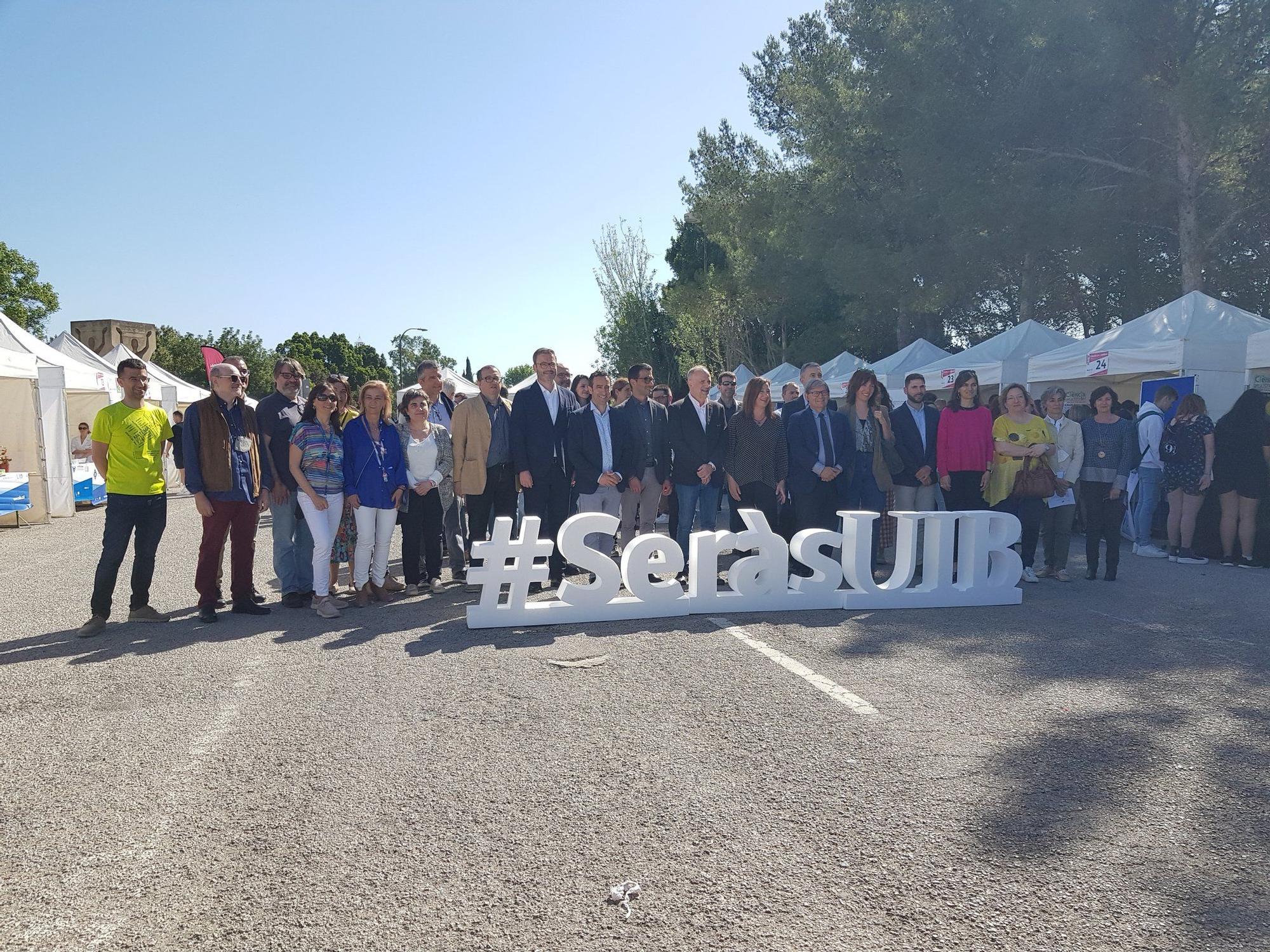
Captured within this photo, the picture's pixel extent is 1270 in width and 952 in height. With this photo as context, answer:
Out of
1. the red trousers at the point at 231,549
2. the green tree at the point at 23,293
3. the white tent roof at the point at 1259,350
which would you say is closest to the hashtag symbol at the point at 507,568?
the red trousers at the point at 231,549

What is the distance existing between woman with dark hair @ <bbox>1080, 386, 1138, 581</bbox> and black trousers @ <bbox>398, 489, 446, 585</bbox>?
6222 millimetres

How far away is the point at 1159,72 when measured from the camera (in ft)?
54.9

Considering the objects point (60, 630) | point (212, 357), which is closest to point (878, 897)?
point (60, 630)

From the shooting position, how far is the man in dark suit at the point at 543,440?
756 cm

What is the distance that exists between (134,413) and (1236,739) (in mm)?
7109

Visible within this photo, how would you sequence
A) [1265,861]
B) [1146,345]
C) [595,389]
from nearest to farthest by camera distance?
[1265,861] < [595,389] < [1146,345]

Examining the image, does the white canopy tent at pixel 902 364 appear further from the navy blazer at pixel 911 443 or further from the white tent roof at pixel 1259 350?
the navy blazer at pixel 911 443

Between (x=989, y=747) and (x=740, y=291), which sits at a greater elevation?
(x=740, y=291)

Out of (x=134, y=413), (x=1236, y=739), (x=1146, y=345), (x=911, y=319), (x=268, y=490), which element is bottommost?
(x=1236, y=739)

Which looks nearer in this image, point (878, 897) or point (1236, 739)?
point (878, 897)

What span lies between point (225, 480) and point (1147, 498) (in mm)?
9953

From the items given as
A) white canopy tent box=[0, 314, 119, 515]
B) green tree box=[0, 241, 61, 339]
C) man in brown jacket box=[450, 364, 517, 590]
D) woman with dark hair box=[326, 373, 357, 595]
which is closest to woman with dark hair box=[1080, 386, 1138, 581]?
man in brown jacket box=[450, 364, 517, 590]

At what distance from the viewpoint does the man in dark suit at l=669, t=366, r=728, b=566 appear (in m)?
7.88

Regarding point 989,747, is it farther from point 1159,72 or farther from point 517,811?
point 1159,72
